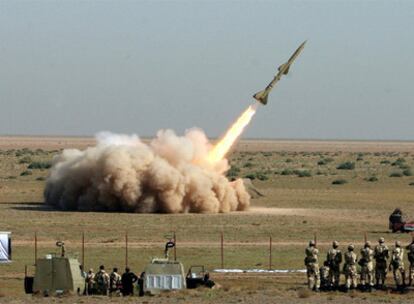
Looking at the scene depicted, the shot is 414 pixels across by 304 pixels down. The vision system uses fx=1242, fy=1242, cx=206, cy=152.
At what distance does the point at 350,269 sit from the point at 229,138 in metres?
26.2

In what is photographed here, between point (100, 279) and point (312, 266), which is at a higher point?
point (312, 266)

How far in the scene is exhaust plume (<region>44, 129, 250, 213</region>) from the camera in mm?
A: 55062

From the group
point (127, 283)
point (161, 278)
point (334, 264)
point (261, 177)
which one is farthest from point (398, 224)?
point (261, 177)

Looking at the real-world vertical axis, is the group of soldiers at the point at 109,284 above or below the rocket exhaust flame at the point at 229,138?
below

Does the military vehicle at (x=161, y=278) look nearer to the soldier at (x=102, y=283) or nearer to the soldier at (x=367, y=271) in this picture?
the soldier at (x=102, y=283)

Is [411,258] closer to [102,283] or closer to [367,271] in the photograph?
[367,271]

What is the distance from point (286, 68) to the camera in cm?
5344

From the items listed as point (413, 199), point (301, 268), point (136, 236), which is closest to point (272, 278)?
point (301, 268)

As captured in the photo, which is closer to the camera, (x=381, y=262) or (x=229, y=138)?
(x=381, y=262)

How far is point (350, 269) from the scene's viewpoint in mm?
30906

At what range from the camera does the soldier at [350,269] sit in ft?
100

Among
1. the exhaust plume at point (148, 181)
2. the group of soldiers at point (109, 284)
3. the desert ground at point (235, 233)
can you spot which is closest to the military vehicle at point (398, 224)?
the desert ground at point (235, 233)

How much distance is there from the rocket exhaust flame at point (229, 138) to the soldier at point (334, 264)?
24717 mm

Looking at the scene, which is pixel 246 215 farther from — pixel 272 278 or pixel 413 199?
pixel 272 278
